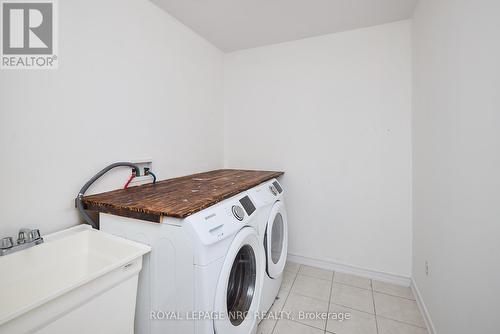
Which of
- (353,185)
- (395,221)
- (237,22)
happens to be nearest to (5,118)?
(237,22)

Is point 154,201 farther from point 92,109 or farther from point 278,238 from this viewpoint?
point 278,238

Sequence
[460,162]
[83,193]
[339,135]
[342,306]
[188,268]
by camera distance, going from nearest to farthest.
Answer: [188,268] < [460,162] < [83,193] < [342,306] < [339,135]

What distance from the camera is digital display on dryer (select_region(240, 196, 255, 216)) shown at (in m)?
1.24

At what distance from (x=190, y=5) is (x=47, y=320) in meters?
1.99

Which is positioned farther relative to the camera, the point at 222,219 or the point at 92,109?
the point at 92,109

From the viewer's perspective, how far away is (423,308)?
1479mm

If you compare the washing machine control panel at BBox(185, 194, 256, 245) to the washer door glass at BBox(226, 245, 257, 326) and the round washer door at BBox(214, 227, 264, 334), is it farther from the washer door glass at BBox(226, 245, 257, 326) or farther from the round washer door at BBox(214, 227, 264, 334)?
the washer door glass at BBox(226, 245, 257, 326)

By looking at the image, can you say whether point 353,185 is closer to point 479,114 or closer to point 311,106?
point 311,106

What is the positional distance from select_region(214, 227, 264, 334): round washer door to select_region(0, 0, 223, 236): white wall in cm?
93

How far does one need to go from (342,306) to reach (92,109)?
2.19 m

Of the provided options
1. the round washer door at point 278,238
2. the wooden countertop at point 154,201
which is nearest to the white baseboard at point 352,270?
the round washer door at point 278,238

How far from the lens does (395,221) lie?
185cm

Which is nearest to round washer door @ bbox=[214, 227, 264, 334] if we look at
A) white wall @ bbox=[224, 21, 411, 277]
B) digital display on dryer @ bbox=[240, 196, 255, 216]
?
digital display on dryer @ bbox=[240, 196, 255, 216]

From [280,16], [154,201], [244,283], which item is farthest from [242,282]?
[280,16]
